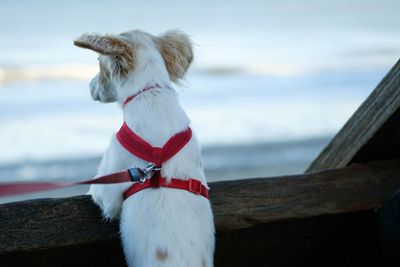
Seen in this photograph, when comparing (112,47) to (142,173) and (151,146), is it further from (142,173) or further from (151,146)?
(142,173)

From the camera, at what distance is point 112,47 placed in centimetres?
330

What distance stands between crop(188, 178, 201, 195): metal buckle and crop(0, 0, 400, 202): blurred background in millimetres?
702

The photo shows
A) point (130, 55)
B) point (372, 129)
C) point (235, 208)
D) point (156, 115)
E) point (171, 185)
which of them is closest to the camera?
point (171, 185)

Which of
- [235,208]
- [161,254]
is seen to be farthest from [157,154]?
[235,208]

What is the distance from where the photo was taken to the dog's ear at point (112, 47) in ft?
10.5

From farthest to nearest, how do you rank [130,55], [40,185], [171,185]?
[130,55] → [171,185] → [40,185]

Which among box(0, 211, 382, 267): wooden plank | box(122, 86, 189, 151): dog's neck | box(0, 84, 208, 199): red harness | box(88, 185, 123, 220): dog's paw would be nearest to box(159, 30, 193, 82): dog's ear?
box(122, 86, 189, 151): dog's neck

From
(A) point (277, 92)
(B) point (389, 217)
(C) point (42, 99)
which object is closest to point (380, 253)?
(B) point (389, 217)

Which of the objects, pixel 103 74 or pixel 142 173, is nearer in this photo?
pixel 142 173

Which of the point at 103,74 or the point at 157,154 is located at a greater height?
the point at 103,74

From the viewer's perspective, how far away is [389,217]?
12.5 ft

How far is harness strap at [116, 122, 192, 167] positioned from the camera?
3.24m

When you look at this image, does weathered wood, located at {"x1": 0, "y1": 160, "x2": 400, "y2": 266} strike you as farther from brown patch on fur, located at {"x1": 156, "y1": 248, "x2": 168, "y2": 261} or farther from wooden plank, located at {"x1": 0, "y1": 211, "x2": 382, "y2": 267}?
brown patch on fur, located at {"x1": 156, "y1": 248, "x2": 168, "y2": 261}

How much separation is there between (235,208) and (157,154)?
2.09 ft
